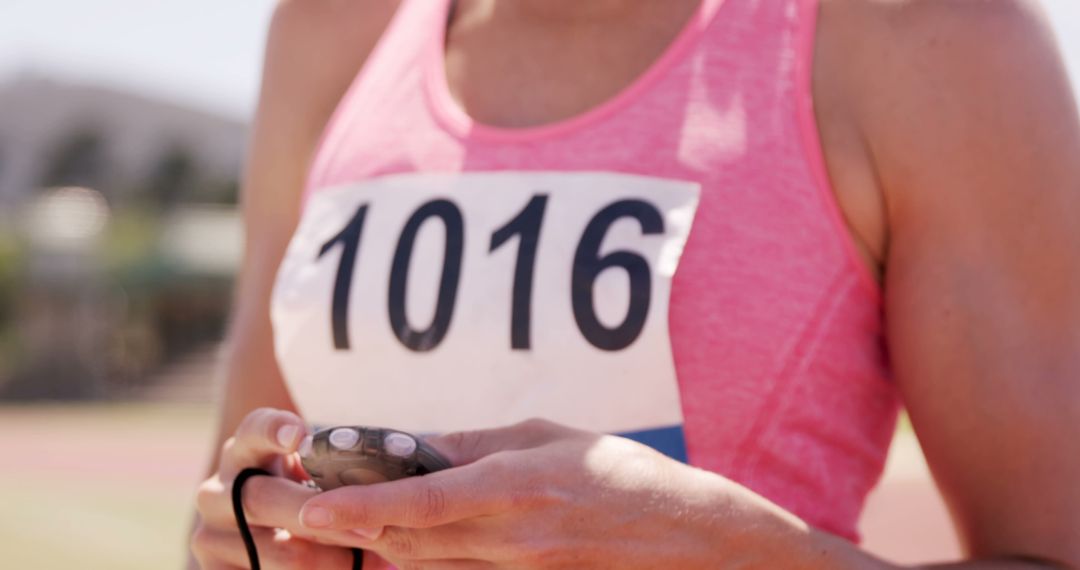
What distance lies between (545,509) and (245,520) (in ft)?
1.28

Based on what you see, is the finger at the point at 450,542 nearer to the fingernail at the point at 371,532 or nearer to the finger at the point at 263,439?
the fingernail at the point at 371,532

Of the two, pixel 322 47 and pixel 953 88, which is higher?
pixel 953 88

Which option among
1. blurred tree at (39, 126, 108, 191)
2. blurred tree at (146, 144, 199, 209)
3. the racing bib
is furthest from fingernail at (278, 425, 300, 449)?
blurred tree at (39, 126, 108, 191)

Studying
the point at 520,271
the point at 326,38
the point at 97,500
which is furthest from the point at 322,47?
the point at 97,500

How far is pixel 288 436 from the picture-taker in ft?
4.14

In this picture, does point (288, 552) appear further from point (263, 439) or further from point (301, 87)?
point (301, 87)

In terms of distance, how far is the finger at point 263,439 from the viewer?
1.27 m

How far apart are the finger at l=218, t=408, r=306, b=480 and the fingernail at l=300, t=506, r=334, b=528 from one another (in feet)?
0.53

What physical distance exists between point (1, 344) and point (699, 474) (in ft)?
89.5

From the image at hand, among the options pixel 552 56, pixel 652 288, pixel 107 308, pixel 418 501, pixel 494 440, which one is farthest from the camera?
pixel 107 308

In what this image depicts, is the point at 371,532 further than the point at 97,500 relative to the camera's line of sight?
No

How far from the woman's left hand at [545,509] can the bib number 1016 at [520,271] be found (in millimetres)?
275

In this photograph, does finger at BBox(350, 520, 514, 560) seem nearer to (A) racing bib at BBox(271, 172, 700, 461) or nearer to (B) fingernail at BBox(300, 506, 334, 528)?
(B) fingernail at BBox(300, 506, 334, 528)

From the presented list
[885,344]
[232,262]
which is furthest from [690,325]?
[232,262]
